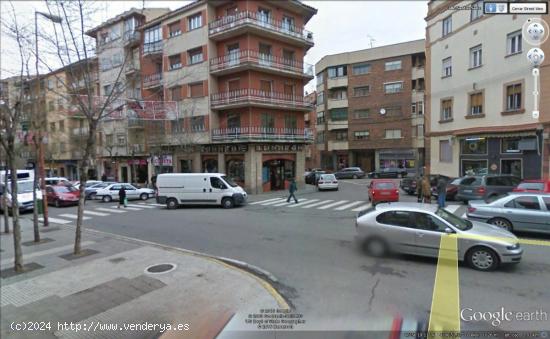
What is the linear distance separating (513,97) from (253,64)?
1711 cm

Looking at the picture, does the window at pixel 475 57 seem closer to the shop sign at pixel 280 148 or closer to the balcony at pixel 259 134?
the balcony at pixel 259 134

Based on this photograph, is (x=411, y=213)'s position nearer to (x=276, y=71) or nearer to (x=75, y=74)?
(x=75, y=74)

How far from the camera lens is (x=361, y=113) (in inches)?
1618

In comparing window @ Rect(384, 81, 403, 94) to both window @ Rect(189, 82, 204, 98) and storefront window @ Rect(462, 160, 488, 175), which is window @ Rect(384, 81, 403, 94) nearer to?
storefront window @ Rect(462, 160, 488, 175)

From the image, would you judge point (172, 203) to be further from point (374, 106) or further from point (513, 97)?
point (374, 106)

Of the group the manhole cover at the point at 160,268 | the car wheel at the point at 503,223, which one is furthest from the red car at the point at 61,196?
the car wheel at the point at 503,223

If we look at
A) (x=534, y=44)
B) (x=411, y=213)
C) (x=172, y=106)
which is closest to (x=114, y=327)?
(x=411, y=213)

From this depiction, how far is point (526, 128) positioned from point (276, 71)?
1693 cm

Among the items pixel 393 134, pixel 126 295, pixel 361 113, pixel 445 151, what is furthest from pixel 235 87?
pixel 393 134

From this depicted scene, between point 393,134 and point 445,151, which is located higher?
point 393,134

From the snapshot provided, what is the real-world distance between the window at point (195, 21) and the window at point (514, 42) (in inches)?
857

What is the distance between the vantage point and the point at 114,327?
451 cm

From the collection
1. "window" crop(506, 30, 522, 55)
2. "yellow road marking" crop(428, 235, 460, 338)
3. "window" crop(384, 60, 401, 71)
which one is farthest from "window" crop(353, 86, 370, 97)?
"yellow road marking" crop(428, 235, 460, 338)

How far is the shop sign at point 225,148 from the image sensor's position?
24469mm
